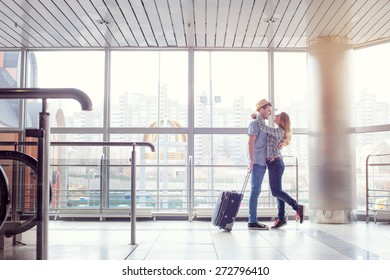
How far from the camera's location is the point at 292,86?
7.48 metres

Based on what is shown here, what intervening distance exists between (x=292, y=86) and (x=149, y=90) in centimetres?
221

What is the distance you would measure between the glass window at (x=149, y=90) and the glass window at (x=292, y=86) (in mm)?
1425

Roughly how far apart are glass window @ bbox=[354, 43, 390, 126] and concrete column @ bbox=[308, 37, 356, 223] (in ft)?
1.84

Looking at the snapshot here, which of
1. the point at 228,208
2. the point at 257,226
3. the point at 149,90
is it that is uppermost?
the point at 149,90

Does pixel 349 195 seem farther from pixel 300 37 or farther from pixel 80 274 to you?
pixel 80 274

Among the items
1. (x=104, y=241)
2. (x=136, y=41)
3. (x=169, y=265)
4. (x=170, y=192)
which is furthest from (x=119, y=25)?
(x=169, y=265)

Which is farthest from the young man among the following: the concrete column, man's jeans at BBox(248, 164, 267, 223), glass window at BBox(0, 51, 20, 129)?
glass window at BBox(0, 51, 20, 129)

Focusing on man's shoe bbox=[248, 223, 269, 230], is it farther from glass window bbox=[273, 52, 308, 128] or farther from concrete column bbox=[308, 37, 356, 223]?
glass window bbox=[273, 52, 308, 128]

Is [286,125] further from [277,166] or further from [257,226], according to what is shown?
[257,226]

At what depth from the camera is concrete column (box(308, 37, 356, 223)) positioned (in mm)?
6328

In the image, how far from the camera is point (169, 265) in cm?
237

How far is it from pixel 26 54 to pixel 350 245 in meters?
5.55

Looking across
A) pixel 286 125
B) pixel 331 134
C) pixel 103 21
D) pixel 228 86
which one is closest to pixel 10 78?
pixel 103 21

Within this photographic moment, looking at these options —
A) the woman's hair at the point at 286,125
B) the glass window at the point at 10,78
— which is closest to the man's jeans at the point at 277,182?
the woman's hair at the point at 286,125
